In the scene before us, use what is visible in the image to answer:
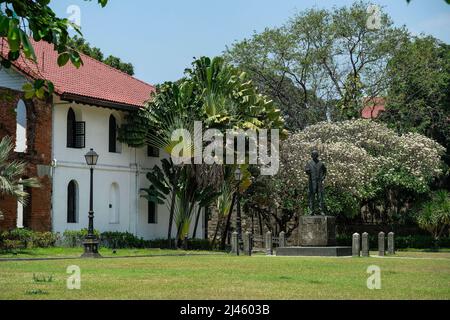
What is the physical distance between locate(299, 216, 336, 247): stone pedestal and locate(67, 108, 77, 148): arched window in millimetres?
12065

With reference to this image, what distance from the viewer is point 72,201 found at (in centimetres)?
3578

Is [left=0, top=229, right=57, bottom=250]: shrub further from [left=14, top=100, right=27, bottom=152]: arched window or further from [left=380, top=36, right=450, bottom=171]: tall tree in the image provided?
[left=380, top=36, right=450, bottom=171]: tall tree

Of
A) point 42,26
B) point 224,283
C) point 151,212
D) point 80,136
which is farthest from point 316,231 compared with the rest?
point 42,26

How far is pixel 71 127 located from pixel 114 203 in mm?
4408

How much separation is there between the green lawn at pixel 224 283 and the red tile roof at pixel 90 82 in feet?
50.0

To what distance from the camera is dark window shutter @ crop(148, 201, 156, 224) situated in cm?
4054

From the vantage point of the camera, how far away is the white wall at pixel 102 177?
3472cm

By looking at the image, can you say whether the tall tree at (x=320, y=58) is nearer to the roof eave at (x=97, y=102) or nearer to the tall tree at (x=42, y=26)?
the roof eave at (x=97, y=102)

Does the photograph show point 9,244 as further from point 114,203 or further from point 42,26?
point 42,26

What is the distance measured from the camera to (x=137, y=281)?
48.8ft

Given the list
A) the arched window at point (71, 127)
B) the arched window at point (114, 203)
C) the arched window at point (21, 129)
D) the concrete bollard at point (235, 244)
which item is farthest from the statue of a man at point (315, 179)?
the arched window at point (21, 129)

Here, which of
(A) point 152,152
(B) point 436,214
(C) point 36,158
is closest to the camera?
(C) point 36,158
